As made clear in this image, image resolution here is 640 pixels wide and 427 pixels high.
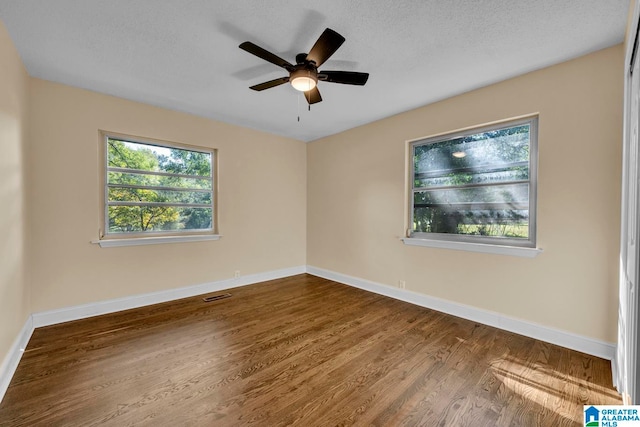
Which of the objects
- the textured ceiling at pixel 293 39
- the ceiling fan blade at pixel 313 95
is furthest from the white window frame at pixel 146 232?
the ceiling fan blade at pixel 313 95

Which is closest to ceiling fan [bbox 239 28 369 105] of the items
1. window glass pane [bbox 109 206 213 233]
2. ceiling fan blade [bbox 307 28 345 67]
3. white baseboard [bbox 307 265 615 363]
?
ceiling fan blade [bbox 307 28 345 67]

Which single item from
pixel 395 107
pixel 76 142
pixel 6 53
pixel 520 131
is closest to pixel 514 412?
pixel 520 131

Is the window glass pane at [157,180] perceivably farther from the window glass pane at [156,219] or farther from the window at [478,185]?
the window at [478,185]

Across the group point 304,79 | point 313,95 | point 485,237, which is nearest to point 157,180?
point 313,95

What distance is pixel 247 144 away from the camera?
446cm

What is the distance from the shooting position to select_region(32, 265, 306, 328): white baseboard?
2.89 meters

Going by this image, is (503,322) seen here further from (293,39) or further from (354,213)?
(293,39)

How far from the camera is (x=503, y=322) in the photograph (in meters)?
2.82

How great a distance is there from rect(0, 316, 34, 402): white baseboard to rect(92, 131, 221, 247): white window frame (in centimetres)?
100

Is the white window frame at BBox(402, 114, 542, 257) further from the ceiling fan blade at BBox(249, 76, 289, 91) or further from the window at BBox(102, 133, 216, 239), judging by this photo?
the window at BBox(102, 133, 216, 239)

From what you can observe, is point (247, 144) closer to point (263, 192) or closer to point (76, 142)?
point (263, 192)

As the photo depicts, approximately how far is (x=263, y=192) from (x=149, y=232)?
70.9 inches

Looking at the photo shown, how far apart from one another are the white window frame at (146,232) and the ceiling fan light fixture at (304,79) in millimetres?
2324

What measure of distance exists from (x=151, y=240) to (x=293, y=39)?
9.72 ft
